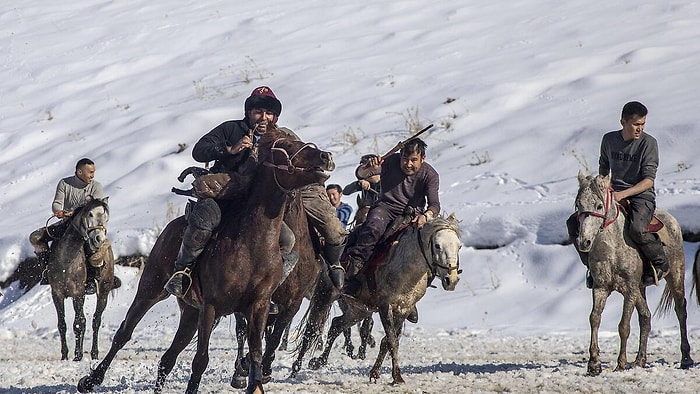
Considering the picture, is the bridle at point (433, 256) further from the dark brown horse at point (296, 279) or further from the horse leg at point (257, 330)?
the horse leg at point (257, 330)

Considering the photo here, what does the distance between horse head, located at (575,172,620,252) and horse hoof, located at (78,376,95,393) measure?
448cm

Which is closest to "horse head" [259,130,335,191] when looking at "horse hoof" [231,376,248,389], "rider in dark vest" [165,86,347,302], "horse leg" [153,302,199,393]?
"rider in dark vest" [165,86,347,302]

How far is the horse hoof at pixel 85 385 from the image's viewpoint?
29.2 feet

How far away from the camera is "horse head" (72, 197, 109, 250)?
1377 centimetres

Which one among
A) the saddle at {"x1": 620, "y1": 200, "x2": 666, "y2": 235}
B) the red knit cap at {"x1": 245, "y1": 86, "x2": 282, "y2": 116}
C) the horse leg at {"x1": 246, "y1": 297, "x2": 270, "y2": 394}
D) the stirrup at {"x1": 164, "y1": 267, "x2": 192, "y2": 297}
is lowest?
the horse leg at {"x1": 246, "y1": 297, "x2": 270, "y2": 394}

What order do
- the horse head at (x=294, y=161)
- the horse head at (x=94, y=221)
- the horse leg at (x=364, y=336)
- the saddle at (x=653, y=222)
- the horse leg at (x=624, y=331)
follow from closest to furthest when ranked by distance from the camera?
the horse head at (x=294, y=161) < the horse leg at (x=624, y=331) < the saddle at (x=653, y=222) < the horse leg at (x=364, y=336) < the horse head at (x=94, y=221)

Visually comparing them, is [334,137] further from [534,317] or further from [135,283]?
[534,317]

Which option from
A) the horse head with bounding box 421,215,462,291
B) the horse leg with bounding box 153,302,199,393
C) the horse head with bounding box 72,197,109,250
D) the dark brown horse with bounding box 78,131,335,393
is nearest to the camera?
the dark brown horse with bounding box 78,131,335,393

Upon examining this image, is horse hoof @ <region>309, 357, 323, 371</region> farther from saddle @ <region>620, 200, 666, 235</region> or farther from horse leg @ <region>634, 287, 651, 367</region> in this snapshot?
saddle @ <region>620, 200, 666, 235</region>

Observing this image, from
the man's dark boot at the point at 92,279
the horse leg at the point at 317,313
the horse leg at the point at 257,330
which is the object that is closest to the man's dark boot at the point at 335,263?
the horse leg at the point at 317,313

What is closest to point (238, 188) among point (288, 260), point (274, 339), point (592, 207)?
point (288, 260)

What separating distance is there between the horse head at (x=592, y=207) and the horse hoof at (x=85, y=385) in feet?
14.7

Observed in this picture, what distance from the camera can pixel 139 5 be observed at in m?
35.9

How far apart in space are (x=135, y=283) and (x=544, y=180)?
7.08 meters
